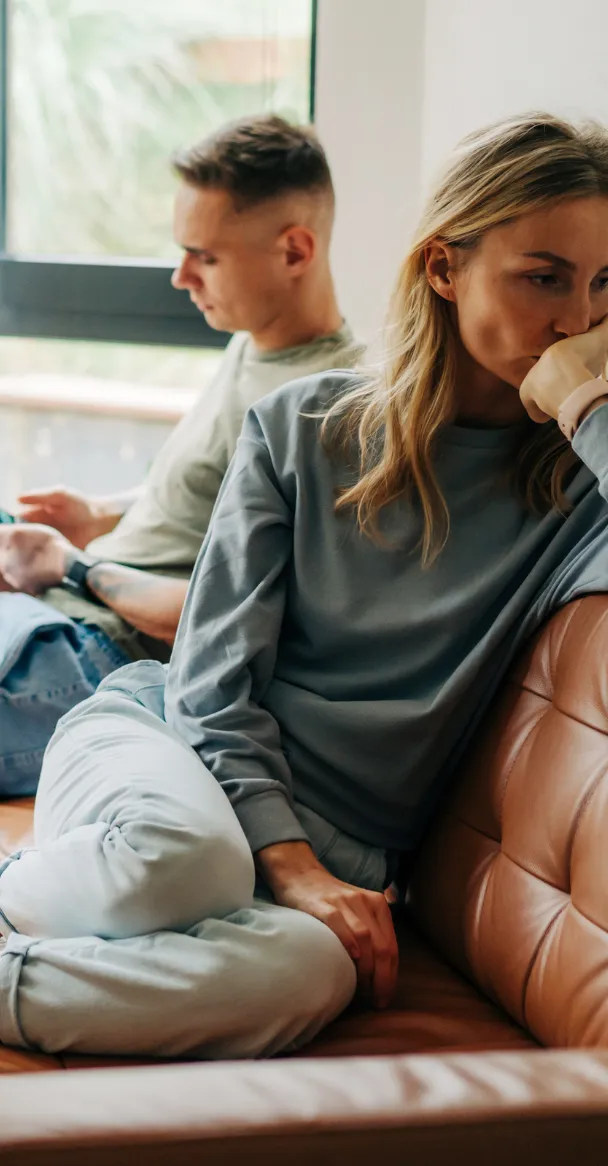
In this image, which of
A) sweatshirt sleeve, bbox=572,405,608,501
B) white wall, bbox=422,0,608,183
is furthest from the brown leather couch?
white wall, bbox=422,0,608,183

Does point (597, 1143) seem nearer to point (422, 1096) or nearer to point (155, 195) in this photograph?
point (422, 1096)

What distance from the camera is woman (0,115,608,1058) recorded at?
1.24 meters

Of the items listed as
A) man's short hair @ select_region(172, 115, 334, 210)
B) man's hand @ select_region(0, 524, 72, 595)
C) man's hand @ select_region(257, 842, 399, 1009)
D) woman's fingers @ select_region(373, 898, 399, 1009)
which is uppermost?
man's short hair @ select_region(172, 115, 334, 210)

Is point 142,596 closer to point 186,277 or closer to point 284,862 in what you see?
point 186,277

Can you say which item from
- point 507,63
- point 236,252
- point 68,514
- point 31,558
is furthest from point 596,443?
point 68,514

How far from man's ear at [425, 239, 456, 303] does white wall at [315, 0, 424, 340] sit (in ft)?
3.83

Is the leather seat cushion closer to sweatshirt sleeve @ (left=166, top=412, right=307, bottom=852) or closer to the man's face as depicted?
sweatshirt sleeve @ (left=166, top=412, right=307, bottom=852)

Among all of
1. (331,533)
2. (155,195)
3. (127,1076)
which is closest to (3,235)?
(155,195)

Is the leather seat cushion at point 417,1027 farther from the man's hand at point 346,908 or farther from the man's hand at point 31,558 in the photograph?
the man's hand at point 31,558

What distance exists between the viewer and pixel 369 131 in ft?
8.65

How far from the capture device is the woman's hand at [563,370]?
1.28 meters

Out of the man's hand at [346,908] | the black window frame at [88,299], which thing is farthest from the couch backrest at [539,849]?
the black window frame at [88,299]

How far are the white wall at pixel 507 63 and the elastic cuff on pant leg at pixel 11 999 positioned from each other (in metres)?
1.16

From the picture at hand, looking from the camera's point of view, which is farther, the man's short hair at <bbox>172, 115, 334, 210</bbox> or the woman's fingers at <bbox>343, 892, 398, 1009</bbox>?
the man's short hair at <bbox>172, 115, 334, 210</bbox>
